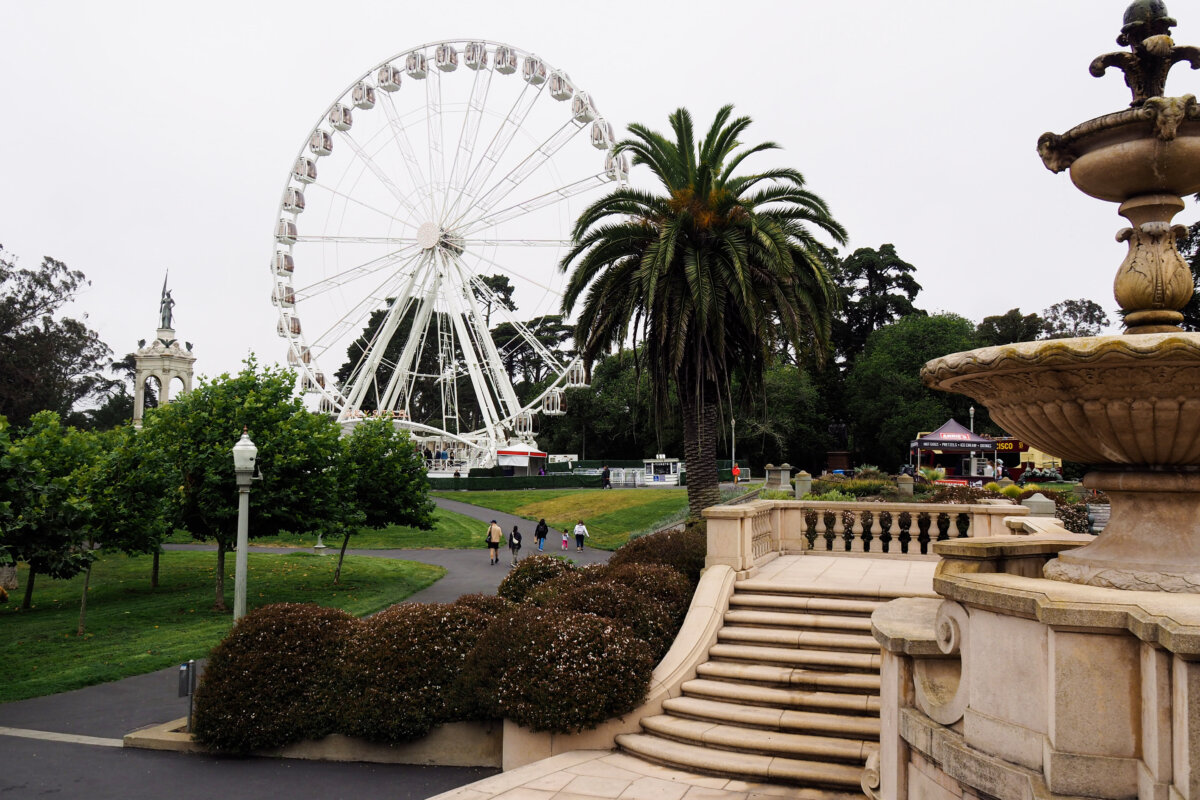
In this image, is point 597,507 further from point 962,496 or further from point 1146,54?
point 1146,54

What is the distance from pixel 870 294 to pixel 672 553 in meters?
68.6

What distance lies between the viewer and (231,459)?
20.0 metres

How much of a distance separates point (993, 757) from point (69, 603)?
2477 centimetres

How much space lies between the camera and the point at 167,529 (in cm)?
2111

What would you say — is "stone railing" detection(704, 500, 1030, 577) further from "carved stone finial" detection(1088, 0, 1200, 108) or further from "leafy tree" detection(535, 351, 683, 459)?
"leafy tree" detection(535, 351, 683, 459)

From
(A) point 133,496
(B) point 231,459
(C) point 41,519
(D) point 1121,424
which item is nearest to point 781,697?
(D) point 1121,424

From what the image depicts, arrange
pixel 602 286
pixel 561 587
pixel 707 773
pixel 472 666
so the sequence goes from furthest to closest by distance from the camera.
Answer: pixel 602 286
pixel 561 587
pixel 472 666
pixel 707 773

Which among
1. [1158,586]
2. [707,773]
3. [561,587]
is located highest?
[1158,586]

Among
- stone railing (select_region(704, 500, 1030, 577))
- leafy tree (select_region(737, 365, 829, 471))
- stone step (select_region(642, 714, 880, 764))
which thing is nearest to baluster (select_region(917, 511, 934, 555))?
stone railing (select_region(704, 500, 1030, 577))

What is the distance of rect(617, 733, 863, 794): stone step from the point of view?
7219 millimetres

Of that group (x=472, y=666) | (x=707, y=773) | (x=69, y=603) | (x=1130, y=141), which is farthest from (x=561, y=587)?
(x=69, y=603)

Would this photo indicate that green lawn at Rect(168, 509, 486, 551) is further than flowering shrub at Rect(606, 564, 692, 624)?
Yes

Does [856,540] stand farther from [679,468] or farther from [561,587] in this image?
[679,468]

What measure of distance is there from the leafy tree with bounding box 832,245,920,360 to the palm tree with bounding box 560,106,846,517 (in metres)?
56.4
